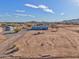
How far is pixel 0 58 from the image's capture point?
15758 millimetres

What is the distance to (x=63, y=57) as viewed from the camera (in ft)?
52.5

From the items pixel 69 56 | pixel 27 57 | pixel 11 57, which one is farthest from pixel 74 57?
pixel 11 57

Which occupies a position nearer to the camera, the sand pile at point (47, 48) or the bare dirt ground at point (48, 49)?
the bare dirt ground at point (48, 49)

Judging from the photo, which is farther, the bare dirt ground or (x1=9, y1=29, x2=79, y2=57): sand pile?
(x1=9, y1=29, x2=79, y2=57): sand pile

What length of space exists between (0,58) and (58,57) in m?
5.79

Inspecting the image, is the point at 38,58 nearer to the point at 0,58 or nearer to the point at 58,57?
the point at 58,57

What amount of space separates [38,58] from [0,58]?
12.4ft

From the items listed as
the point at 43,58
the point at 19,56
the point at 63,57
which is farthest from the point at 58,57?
the point at 19,56

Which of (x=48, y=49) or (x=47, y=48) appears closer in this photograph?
(x=48, y=49)

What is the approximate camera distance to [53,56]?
1614 cm

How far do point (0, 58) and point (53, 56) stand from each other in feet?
17.4

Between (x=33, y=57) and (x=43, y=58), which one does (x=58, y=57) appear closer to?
(x=43, y=58)

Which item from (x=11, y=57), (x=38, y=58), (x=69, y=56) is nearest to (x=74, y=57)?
(x=69, y=56)

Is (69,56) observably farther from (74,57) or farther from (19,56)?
(19,56)
